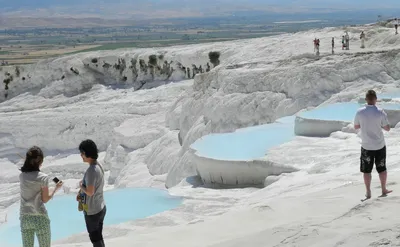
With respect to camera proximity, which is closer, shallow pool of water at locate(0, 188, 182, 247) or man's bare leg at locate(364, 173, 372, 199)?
man's bare leg at locate(364, 173, 372, 199)

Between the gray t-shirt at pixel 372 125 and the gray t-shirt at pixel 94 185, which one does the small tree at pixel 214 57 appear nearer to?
the gray t-shirt at pixel 372 125

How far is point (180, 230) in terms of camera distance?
20.6ft

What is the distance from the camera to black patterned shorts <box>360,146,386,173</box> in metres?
5.88

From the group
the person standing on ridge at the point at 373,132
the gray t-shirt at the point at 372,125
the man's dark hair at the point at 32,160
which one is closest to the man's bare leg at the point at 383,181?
the person standing on ridge at the point at 373,132

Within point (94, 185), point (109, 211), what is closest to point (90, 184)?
point (94, 185)

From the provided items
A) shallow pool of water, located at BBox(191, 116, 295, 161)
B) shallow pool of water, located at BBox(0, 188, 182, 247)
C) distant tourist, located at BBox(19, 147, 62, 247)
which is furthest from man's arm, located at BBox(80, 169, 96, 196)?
shallow pool of water, located at BBox(191, 116, 295, 161)

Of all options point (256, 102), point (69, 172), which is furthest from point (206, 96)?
point (69, 172)

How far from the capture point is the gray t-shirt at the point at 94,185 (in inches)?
188

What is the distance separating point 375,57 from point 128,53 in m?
17.4

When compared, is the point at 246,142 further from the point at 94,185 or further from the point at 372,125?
the point at 94,185

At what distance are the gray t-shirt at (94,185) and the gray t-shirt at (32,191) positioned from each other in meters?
0.30

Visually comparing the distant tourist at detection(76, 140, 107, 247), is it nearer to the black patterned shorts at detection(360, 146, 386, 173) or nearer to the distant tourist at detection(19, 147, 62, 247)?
the distant tourist at detection(19, 147, 62, 247)

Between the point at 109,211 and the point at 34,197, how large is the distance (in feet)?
12.5

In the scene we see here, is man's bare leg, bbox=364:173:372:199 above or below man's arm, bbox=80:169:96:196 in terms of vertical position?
below
